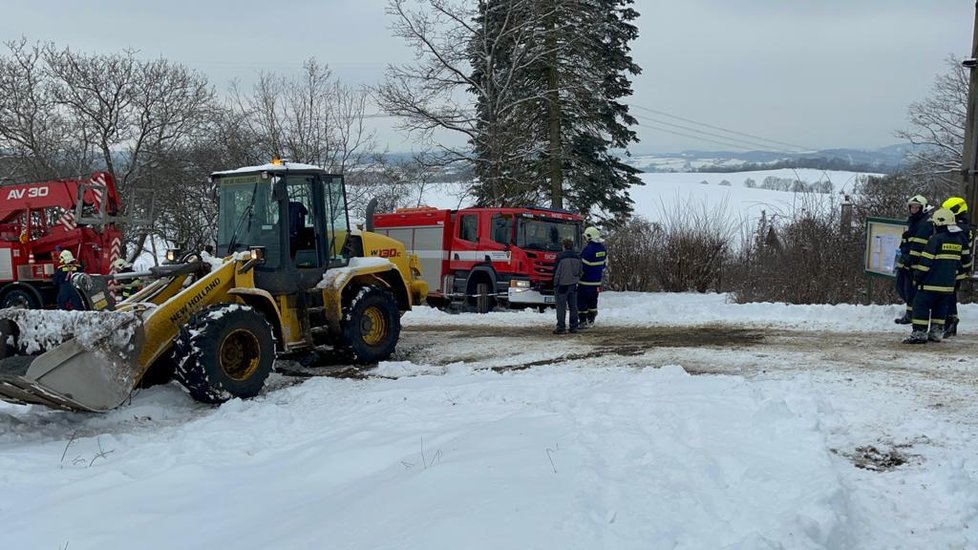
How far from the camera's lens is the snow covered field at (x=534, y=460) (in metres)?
3.96

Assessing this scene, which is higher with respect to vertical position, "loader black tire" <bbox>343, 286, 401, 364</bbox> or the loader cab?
the loader cab

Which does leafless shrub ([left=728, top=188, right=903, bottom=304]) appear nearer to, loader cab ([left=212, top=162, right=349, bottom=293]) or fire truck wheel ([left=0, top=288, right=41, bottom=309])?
loader cab ([left=212, top=162, right=349, bottom=293])

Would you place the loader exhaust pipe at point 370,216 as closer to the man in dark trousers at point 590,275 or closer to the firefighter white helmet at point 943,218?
the man in dark trousers at point 590,275

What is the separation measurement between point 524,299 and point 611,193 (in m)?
12.7

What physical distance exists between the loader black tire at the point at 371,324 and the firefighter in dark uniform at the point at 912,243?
7216mm

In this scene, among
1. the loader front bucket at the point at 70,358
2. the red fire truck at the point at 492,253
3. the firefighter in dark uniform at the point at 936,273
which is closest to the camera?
the loader front bucket at the point at 70,358

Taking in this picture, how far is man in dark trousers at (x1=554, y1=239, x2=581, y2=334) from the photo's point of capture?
1272 cm

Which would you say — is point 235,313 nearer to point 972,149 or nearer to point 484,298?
point 484,298

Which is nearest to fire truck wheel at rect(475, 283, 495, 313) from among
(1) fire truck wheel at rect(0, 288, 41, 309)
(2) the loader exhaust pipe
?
(2) the loader exhaust pipe

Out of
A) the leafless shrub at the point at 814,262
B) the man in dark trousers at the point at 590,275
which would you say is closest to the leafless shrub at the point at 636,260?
the leafless shrub at the point at 814,262

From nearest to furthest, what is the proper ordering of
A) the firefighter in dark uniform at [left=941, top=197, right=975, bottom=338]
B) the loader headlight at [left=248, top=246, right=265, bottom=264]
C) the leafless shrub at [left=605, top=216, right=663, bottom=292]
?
the loader headlight at [left=248, top=246, right=265, bottom=264]
the firefighter in dark uniform at [left=941, top=197, right=975, bottom=338]
the leafless shrub at [left=605, top=216, right=663, bottom=292]

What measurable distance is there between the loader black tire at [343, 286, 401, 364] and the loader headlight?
4.37ft

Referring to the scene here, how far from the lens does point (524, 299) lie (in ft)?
54.9

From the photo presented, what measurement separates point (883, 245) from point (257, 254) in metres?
10.3
